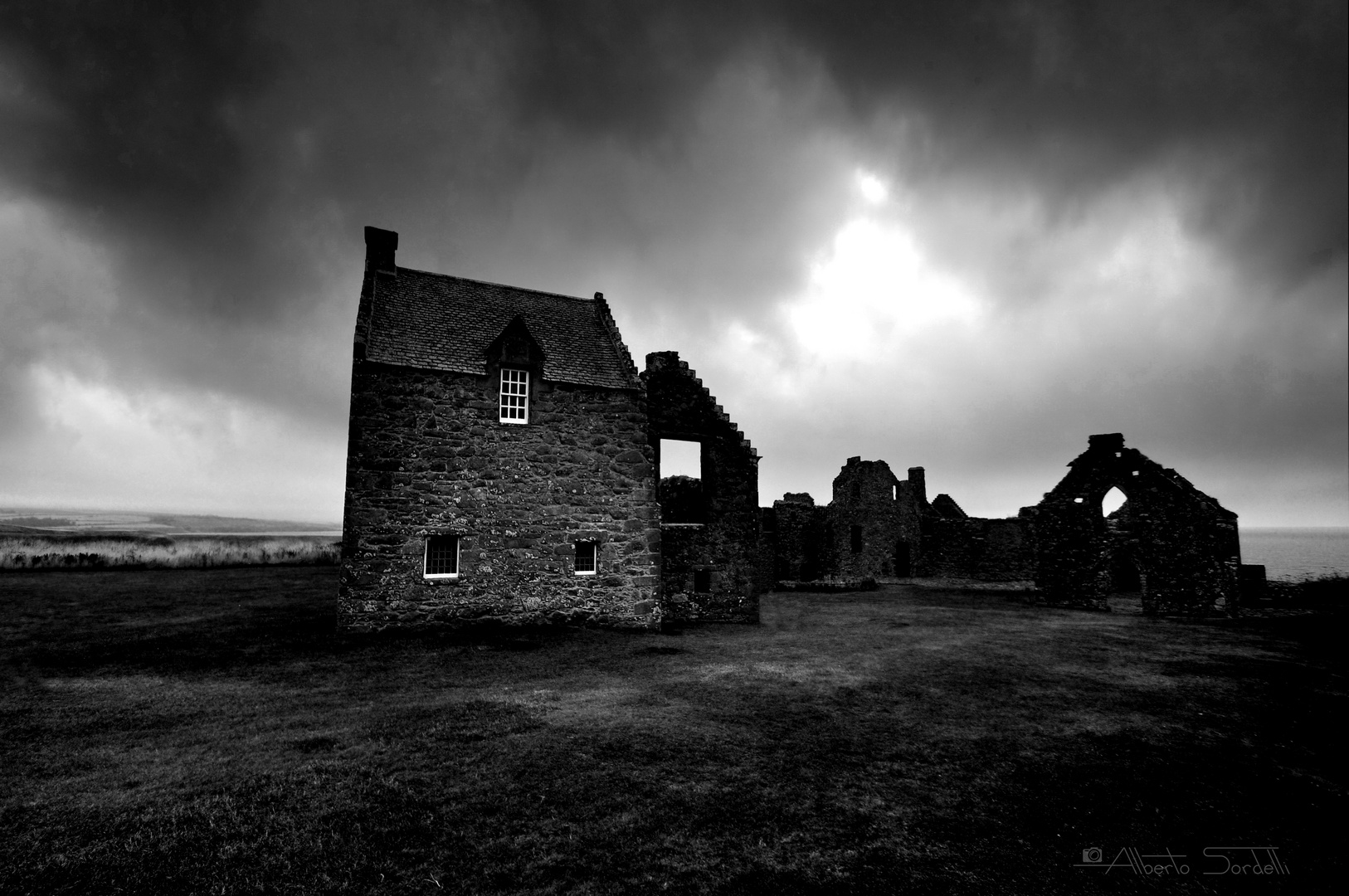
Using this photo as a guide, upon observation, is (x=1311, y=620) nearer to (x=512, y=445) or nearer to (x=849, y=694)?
(x=849, y=694)

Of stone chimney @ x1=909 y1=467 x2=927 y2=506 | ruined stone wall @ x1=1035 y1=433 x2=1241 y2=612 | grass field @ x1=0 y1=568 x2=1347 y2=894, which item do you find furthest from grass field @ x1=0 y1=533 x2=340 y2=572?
ruined stone wall @ x1=1035 y1=433 x2=1241 y2=612

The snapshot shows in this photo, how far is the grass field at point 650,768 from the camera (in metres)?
4.88

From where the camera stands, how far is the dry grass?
96.5ft

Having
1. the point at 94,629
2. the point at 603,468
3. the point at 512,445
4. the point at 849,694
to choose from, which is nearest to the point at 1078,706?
the point at 849,694

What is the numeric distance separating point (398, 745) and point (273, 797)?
1598 mm

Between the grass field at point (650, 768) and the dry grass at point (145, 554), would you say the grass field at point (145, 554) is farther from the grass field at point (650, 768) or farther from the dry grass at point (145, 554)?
the grass field at point (650, 768)

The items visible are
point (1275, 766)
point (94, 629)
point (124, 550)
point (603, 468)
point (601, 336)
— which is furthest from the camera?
point (124, 550)

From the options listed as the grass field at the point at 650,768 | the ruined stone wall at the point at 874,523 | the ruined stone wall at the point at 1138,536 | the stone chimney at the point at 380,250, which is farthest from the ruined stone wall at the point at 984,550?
the stone chimney at the point at 380,250

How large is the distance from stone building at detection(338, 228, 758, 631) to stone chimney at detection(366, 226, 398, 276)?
0.17ft

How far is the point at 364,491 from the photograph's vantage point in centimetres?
1566

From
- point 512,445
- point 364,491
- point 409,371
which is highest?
point 409,371

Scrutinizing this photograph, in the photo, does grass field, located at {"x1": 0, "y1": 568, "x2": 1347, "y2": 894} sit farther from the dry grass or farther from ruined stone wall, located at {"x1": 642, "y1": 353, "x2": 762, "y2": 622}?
the dry grass

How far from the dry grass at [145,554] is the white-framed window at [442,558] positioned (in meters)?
25.9

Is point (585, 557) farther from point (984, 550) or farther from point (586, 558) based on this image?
point (984, 550)
